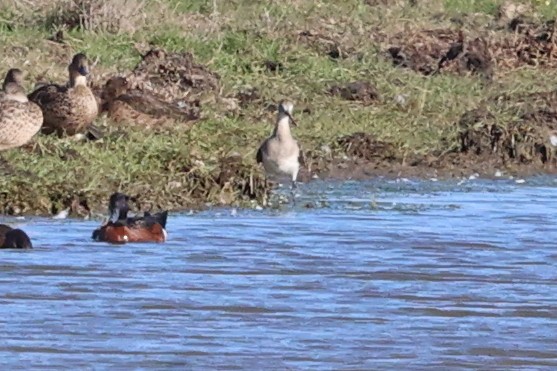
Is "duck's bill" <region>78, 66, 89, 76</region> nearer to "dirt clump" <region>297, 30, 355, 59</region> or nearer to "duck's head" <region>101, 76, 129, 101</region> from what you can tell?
"duck's head" <region>101, 76, 129, 101</region>

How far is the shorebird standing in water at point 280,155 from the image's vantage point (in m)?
12.8

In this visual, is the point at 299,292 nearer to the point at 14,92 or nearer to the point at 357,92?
the point at 14,92

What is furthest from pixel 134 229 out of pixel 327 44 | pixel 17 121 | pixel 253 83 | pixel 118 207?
pixel 327 44

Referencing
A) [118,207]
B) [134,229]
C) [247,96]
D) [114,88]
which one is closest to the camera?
[134,229]

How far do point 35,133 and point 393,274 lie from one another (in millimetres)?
4069

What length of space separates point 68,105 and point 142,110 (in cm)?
80

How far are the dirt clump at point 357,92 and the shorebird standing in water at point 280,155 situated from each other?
116 inches

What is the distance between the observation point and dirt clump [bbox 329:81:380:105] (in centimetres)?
1628

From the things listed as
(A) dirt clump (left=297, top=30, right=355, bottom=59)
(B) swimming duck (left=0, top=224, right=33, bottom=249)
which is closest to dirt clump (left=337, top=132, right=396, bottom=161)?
(A) dirt clump (left=297, top=30, right=355, bottom=59)

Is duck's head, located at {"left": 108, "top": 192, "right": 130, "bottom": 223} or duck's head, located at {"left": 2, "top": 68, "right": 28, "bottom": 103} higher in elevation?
duck's head, located at {"left": 2, "top": 68, "right": 28, "bottom": 103}

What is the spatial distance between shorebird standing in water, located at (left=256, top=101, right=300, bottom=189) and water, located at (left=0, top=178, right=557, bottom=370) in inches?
17.2

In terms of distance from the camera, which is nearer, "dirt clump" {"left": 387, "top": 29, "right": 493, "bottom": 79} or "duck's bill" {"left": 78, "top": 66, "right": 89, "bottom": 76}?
"duck's bill" {"left": 78, "top": 66, "right": 89, "bottom": 76}

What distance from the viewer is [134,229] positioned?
10.4m

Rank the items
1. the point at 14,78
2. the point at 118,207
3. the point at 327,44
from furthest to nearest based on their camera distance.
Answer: the point at 327,44 → the point at 14,78 → the point at 118,207
